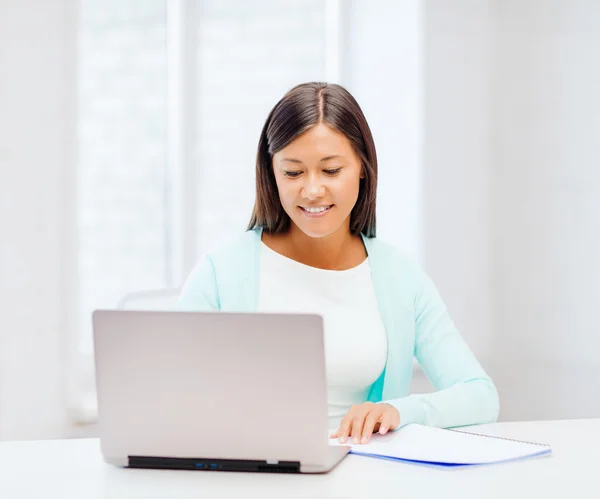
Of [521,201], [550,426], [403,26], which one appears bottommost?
[550,426]

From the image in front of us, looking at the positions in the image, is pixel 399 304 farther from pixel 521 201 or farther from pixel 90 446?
pixel 521 201

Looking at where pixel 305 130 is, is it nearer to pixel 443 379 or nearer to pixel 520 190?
pixel 443 379

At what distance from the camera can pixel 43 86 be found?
8.39ft

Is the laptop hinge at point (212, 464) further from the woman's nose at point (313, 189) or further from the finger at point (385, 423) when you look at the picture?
the woman's nose at point (313, 189)

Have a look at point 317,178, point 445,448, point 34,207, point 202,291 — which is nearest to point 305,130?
point 317,178

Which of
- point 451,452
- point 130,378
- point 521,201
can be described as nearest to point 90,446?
point 130,378

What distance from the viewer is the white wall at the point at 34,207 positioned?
2.47m

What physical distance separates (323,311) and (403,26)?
1.70 metres

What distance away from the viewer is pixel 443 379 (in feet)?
5.84

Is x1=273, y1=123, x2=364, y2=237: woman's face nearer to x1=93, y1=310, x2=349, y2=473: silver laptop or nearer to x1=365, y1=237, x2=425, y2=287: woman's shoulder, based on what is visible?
x1=365, y1=237, x2=425, y2=287: woman's shoulder

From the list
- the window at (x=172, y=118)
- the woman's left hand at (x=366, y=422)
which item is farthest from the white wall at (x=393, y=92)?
the woman's left hand at (x=366, y=422)

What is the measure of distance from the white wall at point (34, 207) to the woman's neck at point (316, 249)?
0.94m

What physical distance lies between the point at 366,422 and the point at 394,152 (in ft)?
6.53

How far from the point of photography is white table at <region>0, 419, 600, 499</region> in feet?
3.64
